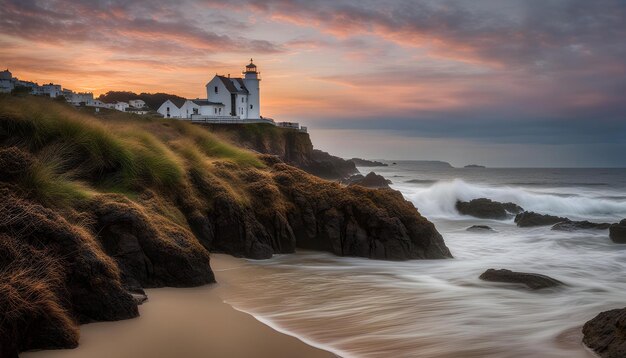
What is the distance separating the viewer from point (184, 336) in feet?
18.9

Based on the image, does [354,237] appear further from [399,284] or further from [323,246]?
[399,284]

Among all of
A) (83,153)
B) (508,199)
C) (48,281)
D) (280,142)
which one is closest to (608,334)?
(48,281)

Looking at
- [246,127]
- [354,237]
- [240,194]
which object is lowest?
[354,237]

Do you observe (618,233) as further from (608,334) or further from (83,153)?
(83,153)

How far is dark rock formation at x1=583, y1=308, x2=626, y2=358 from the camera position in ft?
16.9

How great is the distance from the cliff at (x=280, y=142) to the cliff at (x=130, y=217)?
20323 mm

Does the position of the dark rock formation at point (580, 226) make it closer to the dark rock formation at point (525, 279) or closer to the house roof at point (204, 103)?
the dark rock formation at point (525, 279)

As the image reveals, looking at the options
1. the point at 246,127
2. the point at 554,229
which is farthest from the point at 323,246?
the point at 246,127

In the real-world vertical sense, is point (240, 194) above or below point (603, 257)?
above

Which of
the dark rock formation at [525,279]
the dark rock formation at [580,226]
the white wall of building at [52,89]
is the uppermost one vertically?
the white wall of building at [52,89]

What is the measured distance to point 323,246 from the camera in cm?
1164

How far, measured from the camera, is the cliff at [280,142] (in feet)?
121

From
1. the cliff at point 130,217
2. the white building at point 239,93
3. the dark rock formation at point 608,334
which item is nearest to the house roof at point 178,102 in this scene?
the white building at point 239,93

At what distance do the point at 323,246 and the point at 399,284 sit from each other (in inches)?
107
